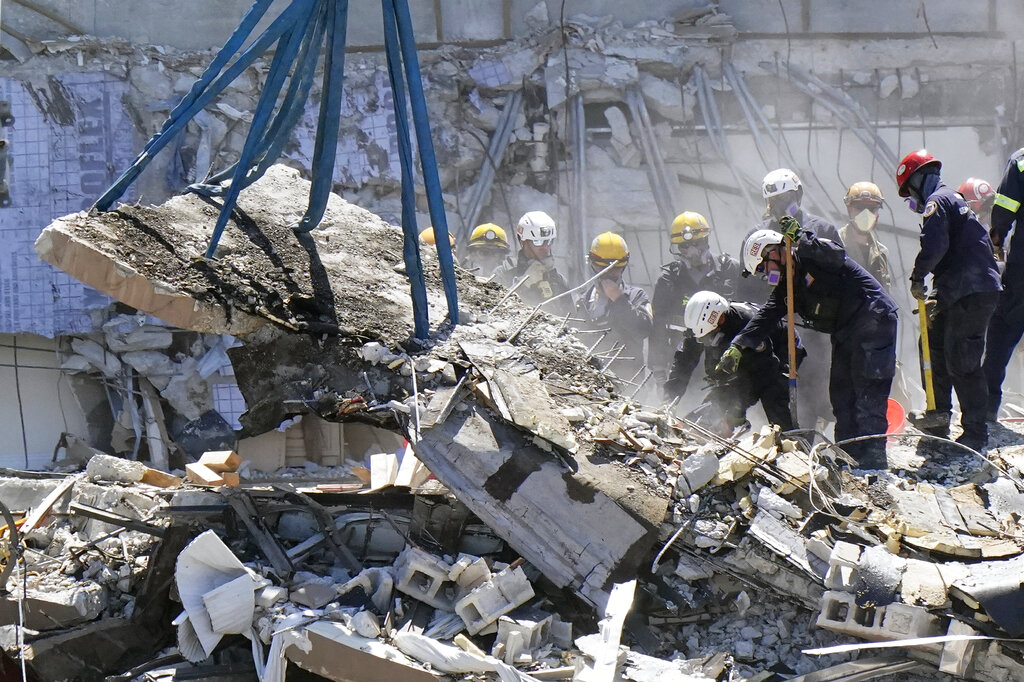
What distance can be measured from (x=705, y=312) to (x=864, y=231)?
2104 millimetres

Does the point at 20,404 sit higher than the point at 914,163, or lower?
lower

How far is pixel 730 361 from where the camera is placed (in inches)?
242

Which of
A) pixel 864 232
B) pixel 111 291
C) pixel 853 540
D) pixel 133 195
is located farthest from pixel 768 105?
pixel 111 291

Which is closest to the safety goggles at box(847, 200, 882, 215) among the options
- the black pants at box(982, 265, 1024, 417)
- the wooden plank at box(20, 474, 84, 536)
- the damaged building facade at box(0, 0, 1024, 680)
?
the black pants at box(982, 265, 1024, 417)

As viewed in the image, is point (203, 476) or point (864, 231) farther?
point (864, 231)

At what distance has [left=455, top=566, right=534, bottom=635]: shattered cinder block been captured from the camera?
4316 mm

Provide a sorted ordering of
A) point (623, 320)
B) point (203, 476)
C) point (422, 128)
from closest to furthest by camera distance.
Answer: point (422, 128)
point (203, 476)
point (623, 320)

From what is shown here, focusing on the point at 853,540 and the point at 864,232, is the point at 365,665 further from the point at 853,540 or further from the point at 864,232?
the point at 864,232

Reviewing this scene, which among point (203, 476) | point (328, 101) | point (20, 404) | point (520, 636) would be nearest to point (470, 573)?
point (520, 636)

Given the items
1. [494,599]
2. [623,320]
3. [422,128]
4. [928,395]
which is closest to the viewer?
[494,599]

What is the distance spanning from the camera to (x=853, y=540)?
14.7ft

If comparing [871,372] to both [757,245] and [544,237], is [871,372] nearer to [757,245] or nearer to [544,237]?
[757,245]

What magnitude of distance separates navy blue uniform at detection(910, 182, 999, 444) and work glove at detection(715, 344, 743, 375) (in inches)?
43.9

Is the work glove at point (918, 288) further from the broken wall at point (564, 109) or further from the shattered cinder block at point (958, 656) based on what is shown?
the broken wall at point (564, 109)
